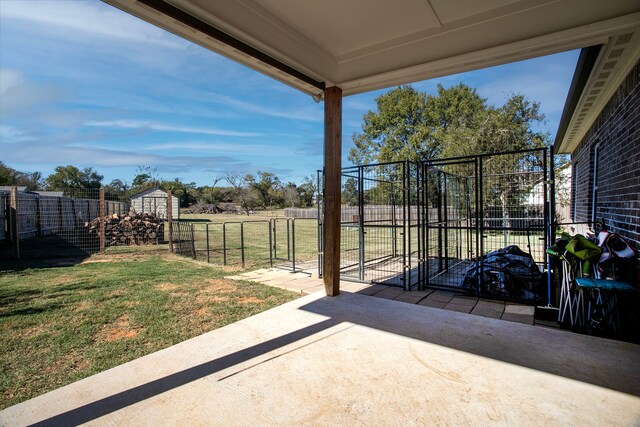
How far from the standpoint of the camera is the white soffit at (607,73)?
96.0 inches

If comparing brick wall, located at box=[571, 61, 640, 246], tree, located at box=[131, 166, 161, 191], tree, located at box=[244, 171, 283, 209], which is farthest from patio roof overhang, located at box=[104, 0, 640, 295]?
tree, located at box=[244, 171, 283, 209]

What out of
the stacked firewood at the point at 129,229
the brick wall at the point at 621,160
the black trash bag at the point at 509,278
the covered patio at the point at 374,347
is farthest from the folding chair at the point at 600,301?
the stacked firewood at the point at 129,229

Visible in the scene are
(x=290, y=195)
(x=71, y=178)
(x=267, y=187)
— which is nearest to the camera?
(x=71, y=178)

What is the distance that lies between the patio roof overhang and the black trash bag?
7.27ft

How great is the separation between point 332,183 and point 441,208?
2438 millimetres

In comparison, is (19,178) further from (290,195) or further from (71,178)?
(290,195)

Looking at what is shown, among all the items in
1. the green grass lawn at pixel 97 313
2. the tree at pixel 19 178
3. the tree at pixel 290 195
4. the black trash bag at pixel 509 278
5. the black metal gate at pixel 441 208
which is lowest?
the green grass lawn at pixel 97 313

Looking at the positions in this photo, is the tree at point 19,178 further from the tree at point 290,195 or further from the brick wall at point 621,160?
the brick wall at point 621,160

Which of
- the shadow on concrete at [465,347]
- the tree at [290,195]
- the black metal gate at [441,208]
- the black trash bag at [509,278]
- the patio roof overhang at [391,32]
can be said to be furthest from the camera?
the tree at [290,195]

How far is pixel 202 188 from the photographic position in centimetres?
4125

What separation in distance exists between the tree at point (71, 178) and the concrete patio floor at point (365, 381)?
35.1 meters

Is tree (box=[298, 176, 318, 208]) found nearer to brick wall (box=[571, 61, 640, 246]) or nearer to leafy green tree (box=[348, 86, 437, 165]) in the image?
leafy green tree (box=[348, 86, 437, 165])

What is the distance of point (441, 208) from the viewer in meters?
5.29

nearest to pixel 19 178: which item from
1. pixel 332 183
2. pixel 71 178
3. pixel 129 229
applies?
pixel 71 178
